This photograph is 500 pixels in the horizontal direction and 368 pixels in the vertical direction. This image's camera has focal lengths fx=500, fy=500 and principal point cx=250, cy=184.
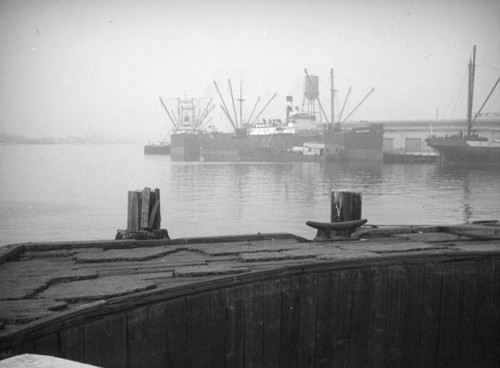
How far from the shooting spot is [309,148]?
95000 mm

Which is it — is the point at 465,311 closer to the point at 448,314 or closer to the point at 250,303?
the point at 448,314

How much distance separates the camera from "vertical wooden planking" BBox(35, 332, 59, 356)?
4.07 m

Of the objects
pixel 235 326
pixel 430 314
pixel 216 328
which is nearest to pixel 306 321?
pixel 235 326

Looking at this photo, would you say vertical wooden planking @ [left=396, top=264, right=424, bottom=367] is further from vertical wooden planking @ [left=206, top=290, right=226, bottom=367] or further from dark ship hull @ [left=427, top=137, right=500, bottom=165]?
dark ship hull @ [left=427, top=137, right=500, bottom=165]

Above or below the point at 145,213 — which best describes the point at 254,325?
below

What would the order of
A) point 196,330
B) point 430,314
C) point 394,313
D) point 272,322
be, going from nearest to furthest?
point 196,330
point 272,322
point 394,313
point 430,314

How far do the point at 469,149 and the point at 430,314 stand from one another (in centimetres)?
7694

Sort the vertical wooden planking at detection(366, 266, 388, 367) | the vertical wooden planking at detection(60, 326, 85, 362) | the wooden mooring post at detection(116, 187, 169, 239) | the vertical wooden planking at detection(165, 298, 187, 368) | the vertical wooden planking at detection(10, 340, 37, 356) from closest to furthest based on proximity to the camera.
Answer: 1. the vertical wooden planking at detection(10, 340, 37, 356)
2. the vertical wooden planking at detection(60, 326, 85, 362)
3. the vertical wooden planking at detection(165, 298, 187, 368)
4. the vertical wooden planking at detection(366, 266, 388, 367)
5. the wooden mooring post at detection(116, 187, 169, 239)

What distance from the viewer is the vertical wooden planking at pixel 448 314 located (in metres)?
6.84

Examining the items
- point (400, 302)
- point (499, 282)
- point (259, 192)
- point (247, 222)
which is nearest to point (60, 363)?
point (400, 302)

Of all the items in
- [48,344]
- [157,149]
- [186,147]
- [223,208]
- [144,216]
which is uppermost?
[186,147]

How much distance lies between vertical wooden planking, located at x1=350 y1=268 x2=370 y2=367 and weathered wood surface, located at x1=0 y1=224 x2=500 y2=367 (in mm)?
15

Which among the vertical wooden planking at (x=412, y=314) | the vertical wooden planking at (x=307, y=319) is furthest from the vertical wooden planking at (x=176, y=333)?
the vertical wooden planking at (x=412, y=314)

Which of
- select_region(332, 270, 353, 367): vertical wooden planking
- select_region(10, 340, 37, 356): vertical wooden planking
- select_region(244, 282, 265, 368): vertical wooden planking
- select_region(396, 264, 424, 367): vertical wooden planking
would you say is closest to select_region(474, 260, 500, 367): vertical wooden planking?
select_region(396, 264, 424, 367): vertical wooden planking
